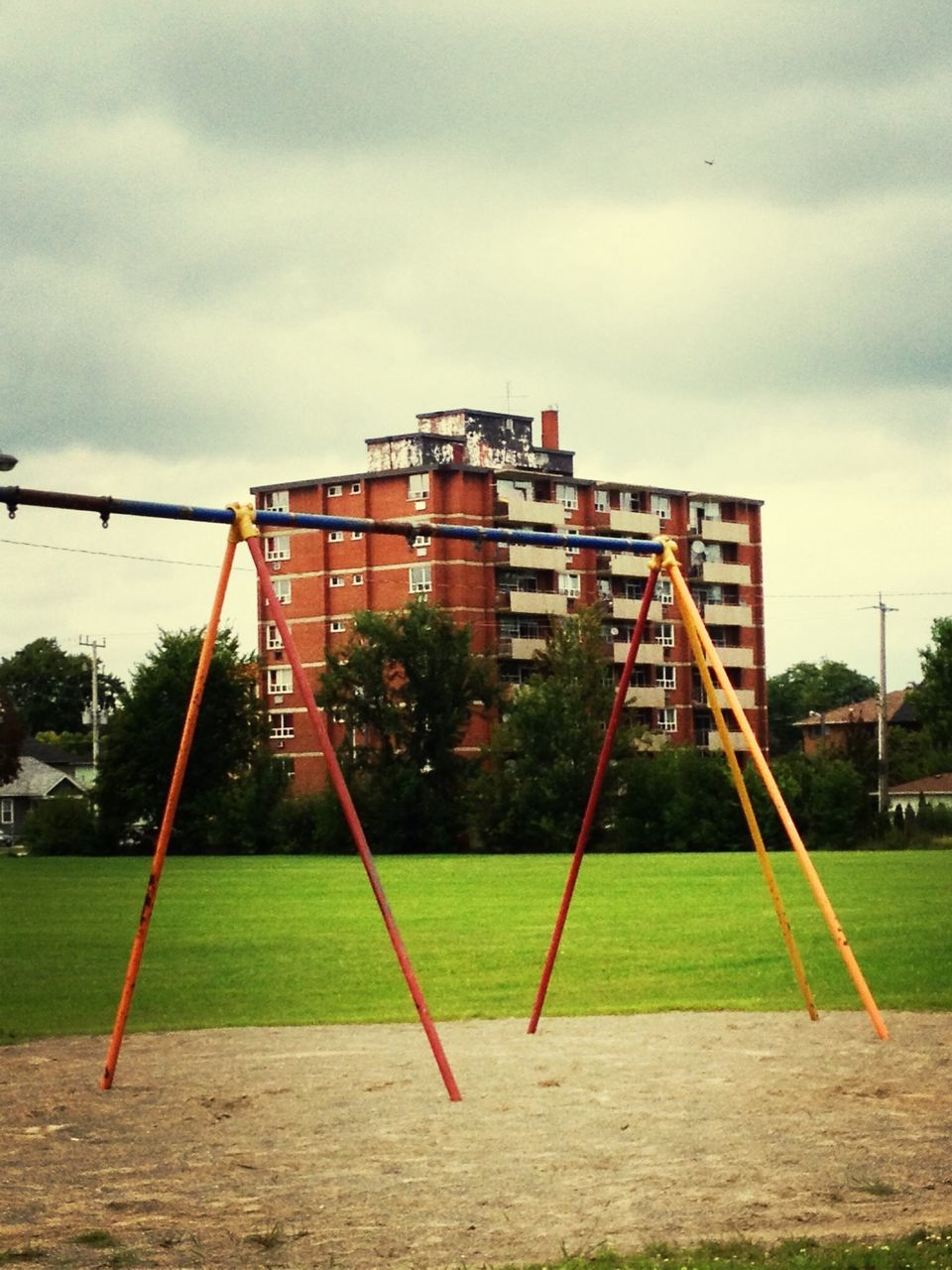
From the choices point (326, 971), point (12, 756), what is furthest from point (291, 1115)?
point (12, 756)

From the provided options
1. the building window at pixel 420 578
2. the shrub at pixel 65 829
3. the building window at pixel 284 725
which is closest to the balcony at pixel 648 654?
the building window at pixel 420 578

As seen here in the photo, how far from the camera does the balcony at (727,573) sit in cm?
12556

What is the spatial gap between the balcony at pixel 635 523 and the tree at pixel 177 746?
3539 cm

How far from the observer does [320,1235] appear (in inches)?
331

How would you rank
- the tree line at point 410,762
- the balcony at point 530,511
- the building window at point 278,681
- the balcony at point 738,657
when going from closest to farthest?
the tree line at point 410,762, the balcony at point 530,511, the building window at point 278,681, the balcony at point 738,657

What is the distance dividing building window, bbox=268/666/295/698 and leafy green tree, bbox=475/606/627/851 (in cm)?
3329

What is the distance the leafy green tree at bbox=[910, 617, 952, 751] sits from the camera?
11962cm

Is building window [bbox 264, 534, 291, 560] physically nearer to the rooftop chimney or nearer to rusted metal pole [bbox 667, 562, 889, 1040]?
the rooftop chimney

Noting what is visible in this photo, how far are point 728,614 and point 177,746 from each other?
4933 centimetres

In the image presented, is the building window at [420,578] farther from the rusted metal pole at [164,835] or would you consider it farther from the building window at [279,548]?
the rusted metal pole at [164,835]

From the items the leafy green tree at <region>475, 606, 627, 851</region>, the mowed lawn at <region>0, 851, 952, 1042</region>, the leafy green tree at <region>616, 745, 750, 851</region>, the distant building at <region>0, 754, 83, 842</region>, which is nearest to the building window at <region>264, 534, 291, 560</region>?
the distant building at <region>0, 754, 83, 842</region>

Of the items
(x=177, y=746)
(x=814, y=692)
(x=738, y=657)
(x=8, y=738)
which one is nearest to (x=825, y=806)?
(x=177, y=746)

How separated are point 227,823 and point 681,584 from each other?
74.4 m

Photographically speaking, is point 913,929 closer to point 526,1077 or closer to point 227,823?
point 526,1077
